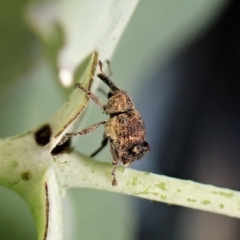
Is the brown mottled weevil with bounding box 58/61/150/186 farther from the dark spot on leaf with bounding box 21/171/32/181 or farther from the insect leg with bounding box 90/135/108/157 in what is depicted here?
the dark spot on leaf with bounding box 21/171/32/181

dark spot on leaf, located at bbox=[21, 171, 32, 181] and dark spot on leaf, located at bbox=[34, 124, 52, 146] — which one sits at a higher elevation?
dark spot on leaf, located at bbox=[34, 124, 52, 146]

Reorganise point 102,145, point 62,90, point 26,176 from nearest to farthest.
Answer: point 26,176
point 62,90
point 102,145

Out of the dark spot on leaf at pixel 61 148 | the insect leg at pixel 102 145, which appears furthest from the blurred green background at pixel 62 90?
the dark spot on leaf at pixel 61 148

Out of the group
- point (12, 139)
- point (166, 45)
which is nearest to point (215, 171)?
point (166, 45)

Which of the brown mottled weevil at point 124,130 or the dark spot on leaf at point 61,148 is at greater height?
the brown mottled weevil at point 124,130

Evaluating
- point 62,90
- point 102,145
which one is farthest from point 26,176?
point 102,145

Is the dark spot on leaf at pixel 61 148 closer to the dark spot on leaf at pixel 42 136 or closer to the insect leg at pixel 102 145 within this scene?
the dark spot on leaf at pixel 42 136

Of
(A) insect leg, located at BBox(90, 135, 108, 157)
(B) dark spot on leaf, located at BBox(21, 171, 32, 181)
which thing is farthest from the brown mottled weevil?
(B) dark spot on leaf, located at BBox(21, 171, 32, 181)

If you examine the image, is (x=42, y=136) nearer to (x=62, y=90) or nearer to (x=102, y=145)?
(x=62, y=90)

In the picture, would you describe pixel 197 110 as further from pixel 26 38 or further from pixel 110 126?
pixel 26 38
